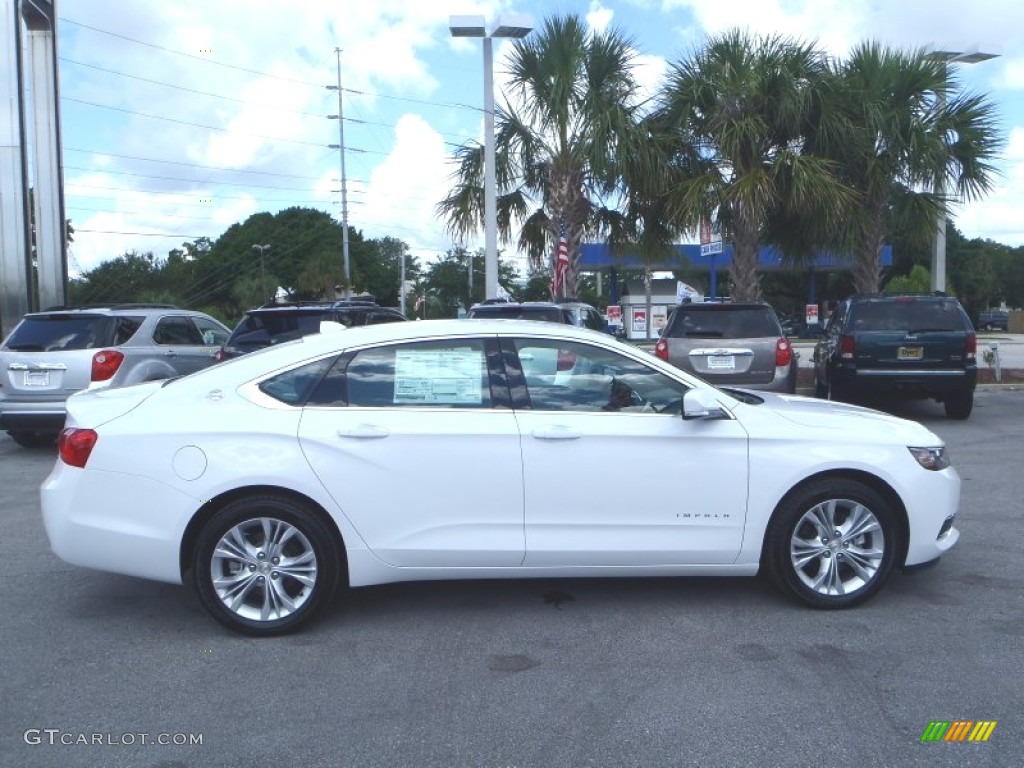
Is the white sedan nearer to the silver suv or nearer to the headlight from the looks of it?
the headlight

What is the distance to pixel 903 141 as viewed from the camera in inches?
653


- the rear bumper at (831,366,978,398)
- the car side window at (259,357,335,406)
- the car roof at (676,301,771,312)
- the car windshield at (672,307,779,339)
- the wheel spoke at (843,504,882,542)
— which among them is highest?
the car roof at (676,301,771,312)

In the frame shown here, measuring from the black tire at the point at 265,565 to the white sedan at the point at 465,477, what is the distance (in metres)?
0.01

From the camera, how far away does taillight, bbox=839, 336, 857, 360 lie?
1265 cm

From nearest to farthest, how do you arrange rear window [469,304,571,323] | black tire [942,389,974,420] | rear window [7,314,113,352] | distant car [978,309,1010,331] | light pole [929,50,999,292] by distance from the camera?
rear window [7,314,113,352] < rear window [469,304,571,323] < black tire [942,389,974,420] < light pole [929,50,999,292] < distant car [978,309,1010,331]

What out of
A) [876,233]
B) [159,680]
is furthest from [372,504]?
[876,233]

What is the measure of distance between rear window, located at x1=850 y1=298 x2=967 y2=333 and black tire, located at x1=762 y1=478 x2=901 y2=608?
775cm

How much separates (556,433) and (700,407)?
76 cm

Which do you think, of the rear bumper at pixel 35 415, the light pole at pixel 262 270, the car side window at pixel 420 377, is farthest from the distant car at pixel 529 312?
the light pole at pixel 262 270

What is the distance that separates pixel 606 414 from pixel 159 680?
2.56 metres

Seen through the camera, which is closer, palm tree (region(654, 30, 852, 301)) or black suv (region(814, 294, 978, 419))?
black suv (region(814, 294, 978, 419))

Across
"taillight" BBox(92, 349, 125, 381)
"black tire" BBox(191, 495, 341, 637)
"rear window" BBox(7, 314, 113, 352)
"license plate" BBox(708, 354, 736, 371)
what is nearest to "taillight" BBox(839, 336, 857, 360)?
"license plate" BBox(708, 354, 736, 371)

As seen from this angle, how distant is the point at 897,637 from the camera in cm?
517

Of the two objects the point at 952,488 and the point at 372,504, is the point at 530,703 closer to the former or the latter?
the point at 372,504
